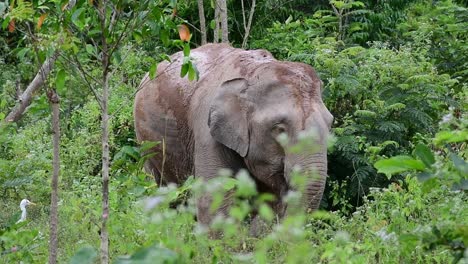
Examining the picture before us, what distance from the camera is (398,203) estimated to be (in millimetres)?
7246

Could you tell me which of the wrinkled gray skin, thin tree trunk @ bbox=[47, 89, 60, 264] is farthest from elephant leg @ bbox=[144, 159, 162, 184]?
thin tree trunk @ bbox=[47, 89, 60, 264]

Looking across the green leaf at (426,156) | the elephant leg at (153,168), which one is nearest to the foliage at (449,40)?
the elephant leg at (153,168)

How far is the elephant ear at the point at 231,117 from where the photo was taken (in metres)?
8.53

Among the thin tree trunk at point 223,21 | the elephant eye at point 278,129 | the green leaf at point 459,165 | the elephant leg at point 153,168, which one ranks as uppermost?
the green leaf at point 459,165

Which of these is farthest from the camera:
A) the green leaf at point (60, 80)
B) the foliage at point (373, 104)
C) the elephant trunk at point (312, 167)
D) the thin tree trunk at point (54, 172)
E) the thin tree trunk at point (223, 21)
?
the thin tree trunk at point (223, 21)

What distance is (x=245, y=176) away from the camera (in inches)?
123

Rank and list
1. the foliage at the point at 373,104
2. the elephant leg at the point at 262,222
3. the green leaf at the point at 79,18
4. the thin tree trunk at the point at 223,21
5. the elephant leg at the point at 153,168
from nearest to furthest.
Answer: the green leaf at the point at 79,18 < the elephant leg at the point at 262,222 < the elephant leg at the point at 153,168 < the foliage at the point at 373,104 < the thin tree trunk at the point at 223,21

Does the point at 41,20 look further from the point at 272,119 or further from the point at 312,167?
the point at 272,119

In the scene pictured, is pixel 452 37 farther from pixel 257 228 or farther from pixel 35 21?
pixel 35 21

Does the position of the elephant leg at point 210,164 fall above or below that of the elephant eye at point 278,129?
below

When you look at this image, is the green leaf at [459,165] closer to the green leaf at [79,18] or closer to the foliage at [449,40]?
the green leaf at [79,18]

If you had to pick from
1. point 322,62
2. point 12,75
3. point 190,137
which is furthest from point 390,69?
point 12,75

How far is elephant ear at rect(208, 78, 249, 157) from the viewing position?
8.53m

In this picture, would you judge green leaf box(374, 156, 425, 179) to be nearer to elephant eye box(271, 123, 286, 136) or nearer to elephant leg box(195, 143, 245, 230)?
elephant eye box(271, 123, 286, 136)
